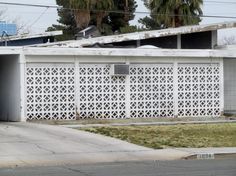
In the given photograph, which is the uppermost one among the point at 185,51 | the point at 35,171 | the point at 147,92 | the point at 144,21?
the point at 144,21

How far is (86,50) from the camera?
2202cm

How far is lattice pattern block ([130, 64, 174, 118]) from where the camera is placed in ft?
75.8

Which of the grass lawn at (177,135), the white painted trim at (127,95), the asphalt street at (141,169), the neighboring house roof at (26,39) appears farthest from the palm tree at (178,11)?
the asphalt street at (141,169)

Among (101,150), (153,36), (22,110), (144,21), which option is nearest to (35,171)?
(101,150)

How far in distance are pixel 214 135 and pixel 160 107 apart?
5.14 metres

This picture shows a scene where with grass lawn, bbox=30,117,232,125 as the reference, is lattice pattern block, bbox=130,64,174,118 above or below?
above

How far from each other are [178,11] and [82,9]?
7578 millimetres

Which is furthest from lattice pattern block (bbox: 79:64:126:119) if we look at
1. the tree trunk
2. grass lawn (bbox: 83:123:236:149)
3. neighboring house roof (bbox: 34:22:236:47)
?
the tree trunk

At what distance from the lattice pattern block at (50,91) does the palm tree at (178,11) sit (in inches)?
626

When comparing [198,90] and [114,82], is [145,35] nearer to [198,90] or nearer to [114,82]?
[198,90]

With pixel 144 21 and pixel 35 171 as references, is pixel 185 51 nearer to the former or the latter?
pixel 35 171

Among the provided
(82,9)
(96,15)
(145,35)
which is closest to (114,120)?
(145,35)

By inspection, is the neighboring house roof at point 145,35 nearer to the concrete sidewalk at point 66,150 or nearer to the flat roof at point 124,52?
the flat roof at point 124,52

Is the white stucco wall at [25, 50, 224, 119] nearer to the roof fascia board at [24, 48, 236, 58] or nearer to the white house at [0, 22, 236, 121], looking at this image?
the white house at [0, 22, 236, 121]
